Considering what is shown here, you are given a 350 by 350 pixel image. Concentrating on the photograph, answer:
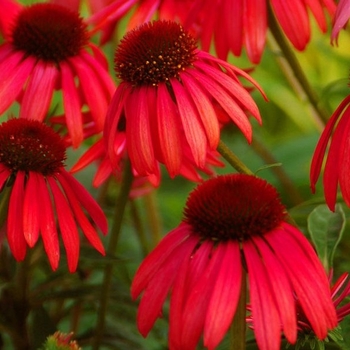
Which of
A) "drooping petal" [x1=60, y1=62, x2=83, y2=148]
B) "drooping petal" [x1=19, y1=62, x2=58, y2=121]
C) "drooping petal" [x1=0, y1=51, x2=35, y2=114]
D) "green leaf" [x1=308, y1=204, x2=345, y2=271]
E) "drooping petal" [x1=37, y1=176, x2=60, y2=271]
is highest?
"drooping petal" [x1=0, y1=51, x2=35, y2=114]

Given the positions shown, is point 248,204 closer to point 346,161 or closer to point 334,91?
point 346,161

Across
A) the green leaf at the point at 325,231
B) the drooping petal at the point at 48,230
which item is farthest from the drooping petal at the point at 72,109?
the green leaf at the point at 325,231

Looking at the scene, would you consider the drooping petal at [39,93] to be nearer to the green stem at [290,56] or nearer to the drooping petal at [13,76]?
the drooping petal at [13,76]

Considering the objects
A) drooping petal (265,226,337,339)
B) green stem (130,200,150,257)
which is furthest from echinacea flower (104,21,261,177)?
green stem (130,200,150,257)

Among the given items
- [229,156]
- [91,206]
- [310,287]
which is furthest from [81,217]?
[310,287]

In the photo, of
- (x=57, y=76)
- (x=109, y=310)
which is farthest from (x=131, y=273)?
(x=57, y=76)

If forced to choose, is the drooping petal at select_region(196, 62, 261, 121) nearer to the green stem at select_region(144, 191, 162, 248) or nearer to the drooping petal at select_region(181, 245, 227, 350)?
the drooping petal at select_region(181, 245, 227, 350)

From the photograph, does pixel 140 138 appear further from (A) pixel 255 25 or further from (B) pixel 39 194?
(A) pixel 255 25
